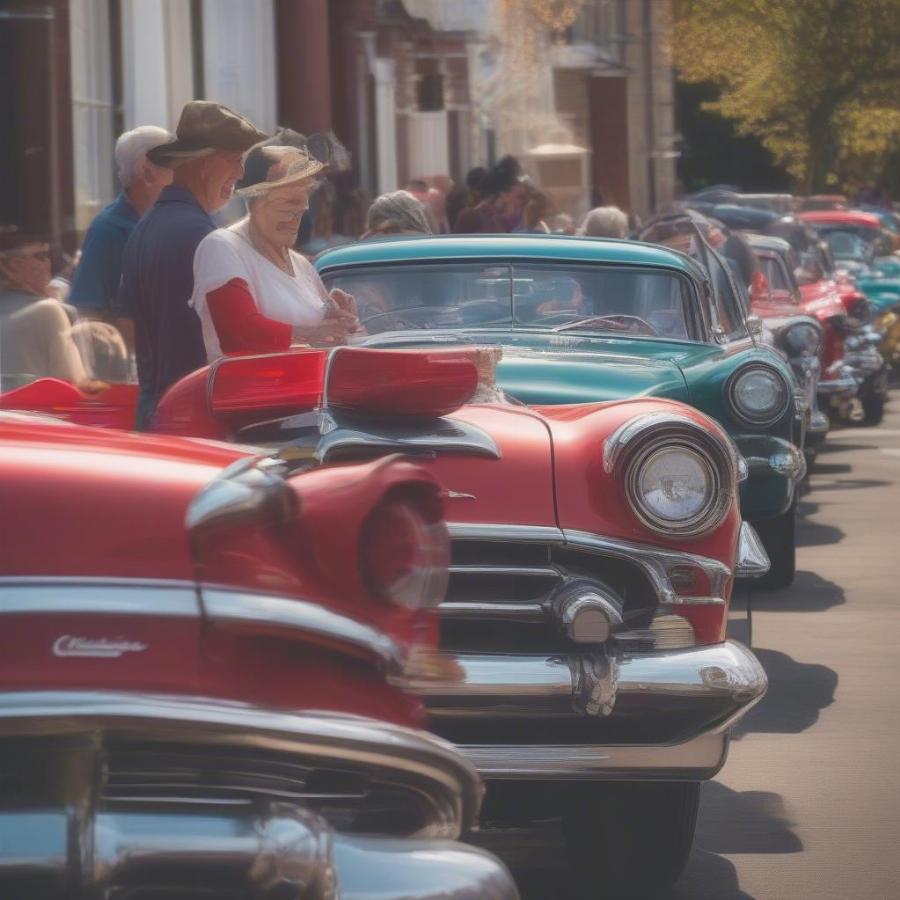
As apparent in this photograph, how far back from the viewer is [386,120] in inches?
1014

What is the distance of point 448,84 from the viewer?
1182 inches

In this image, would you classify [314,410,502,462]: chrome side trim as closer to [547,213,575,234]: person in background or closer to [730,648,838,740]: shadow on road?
[730,648,838,740]: shadow on road

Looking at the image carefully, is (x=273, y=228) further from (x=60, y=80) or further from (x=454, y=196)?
(x=454, y=196)

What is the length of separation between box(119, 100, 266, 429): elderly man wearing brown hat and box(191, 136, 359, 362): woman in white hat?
92mm

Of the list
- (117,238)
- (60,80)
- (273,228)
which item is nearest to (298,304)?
(273,228)

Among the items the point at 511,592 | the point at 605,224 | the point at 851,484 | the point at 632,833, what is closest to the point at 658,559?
the point at 511,592

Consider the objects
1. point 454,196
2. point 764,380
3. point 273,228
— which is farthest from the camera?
point 454,196

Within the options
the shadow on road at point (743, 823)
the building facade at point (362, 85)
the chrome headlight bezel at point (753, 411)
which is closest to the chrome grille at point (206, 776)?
the shadow on road at point (743, 823)

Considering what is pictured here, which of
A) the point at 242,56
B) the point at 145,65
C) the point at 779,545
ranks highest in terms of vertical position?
the point at 242,56

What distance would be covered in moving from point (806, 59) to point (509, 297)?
3095 centimetres

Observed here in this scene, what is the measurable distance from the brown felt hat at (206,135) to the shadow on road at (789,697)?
230cm

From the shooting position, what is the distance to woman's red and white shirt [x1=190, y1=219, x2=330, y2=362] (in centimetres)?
613

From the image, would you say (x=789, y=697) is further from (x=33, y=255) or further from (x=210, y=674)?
(x=210, y=674)

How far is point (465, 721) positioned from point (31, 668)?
92.6 inches
